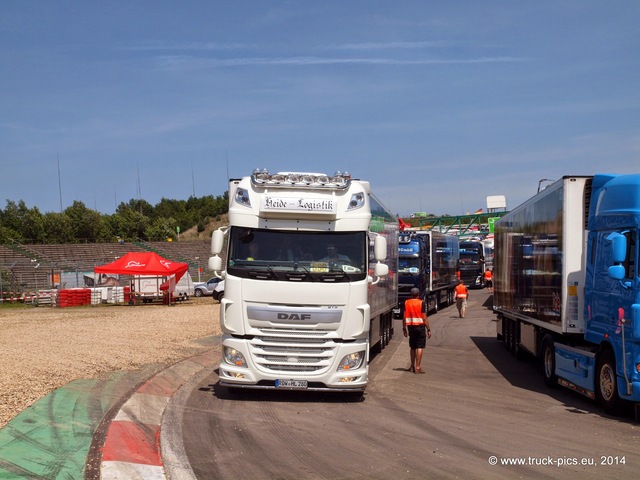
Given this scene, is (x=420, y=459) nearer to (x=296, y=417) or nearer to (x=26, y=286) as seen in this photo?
(x=296, y=417)

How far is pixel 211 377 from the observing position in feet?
51.0

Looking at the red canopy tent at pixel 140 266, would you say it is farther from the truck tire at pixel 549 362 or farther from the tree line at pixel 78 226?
the tree line at pixel 78 226

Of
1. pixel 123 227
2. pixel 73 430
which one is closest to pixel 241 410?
pixel 73 430

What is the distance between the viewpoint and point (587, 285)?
1245 centimetres

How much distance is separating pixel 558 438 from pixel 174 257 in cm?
6454

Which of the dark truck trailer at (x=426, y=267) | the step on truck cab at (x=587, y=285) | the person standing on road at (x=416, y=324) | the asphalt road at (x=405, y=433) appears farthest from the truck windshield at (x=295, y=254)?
the dark truck trailer at (x=426, y=267)

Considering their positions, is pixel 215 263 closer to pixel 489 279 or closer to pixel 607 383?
pixel 607 383

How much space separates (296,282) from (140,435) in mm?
3736

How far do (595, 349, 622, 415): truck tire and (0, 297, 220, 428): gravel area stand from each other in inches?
341

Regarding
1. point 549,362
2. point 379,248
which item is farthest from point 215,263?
point 549,362

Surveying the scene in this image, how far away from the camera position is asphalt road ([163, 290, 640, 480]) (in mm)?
8281

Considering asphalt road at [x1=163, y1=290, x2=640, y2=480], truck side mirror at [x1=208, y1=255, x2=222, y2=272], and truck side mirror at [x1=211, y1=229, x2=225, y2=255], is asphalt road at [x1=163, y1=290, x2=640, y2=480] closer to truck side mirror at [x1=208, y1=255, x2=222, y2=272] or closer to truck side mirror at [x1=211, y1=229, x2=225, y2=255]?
truck side mirror at [x1=208, y1=255, x2=222, y2=272]

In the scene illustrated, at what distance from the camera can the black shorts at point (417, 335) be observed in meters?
15.9

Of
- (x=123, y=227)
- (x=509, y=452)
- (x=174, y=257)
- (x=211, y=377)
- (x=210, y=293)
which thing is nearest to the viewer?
(x=509, y=452)
